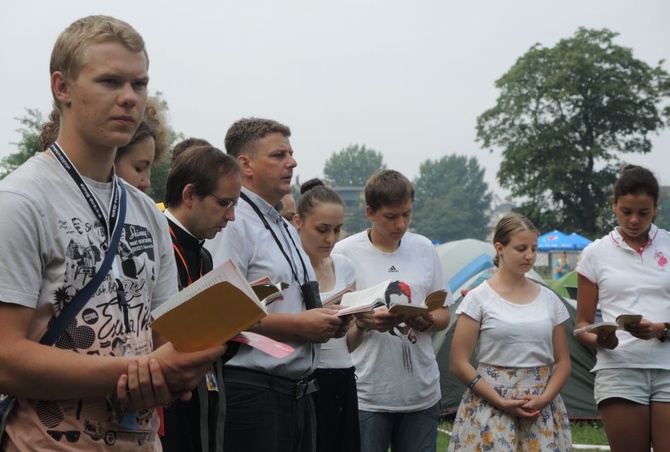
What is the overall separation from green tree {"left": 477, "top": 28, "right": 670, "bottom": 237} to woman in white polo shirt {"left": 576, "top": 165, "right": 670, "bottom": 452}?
141ft

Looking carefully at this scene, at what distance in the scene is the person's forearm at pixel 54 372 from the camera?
2.03 m

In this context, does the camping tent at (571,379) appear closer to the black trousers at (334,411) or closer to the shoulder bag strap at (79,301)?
the black trousers at (334,411)

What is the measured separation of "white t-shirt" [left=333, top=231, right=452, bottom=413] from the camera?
4.84 metres

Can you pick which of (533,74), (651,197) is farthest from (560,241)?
(651,197)

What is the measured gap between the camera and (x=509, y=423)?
4.86m

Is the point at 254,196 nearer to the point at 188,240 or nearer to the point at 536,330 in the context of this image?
the point at 188,240

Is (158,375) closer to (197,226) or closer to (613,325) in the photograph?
(197,226)

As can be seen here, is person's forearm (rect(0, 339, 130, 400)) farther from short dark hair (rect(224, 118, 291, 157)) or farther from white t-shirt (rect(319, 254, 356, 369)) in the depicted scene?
white t-shirt (rect(319, 254, 356, 369))

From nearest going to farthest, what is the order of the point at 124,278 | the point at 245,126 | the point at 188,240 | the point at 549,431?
the point at 124,278 < the point at 188,240 < the point at 245,126 < the point at 549,431

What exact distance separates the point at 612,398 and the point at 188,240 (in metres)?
2.88

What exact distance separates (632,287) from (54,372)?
156 inches

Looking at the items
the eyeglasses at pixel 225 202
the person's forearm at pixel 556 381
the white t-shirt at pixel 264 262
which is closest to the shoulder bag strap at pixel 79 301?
the eyeglasses at pixel 225 202

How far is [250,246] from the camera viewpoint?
3822mm

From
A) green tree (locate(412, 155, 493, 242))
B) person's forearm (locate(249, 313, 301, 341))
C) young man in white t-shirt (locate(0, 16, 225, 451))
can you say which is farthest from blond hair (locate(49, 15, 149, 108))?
green tree (locate(412, 155, 493, 242))
